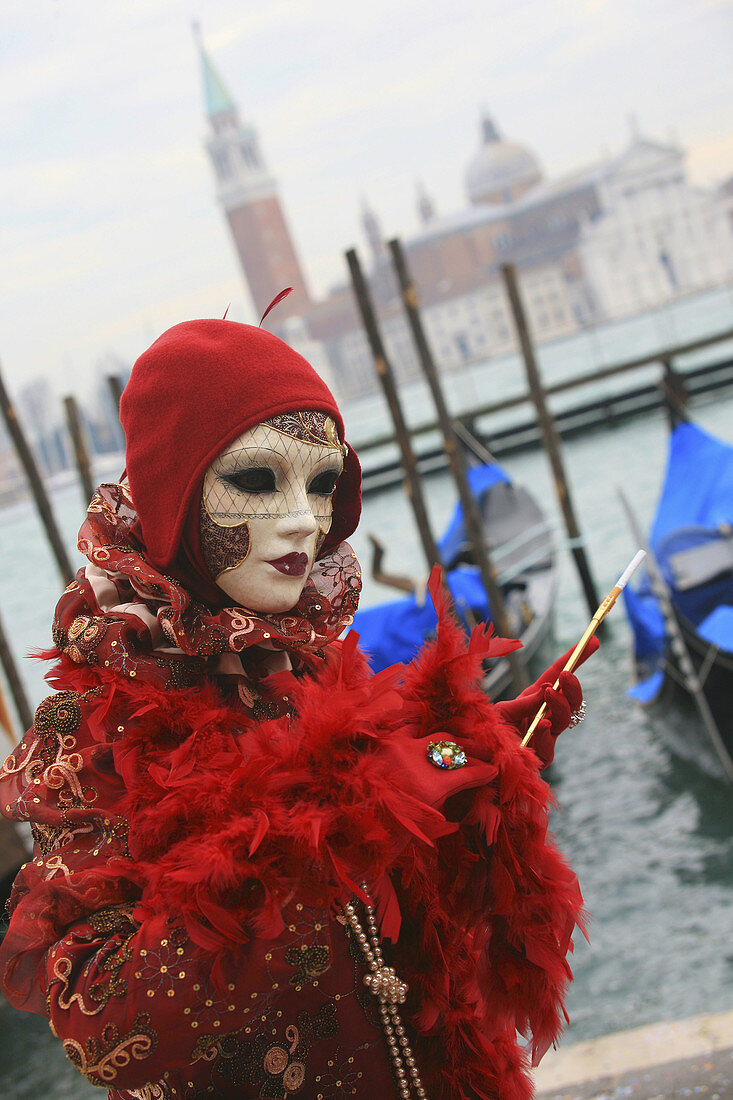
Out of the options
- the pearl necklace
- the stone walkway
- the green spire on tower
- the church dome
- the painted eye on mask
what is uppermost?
the green spire on tower

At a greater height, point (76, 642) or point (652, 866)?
point (76, 642)

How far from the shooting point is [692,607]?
6453mm

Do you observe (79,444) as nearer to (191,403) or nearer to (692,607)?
(692,607)

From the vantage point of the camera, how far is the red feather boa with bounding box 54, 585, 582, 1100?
0.99 metres

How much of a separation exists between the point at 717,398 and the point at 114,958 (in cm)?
2857

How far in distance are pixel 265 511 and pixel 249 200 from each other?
85882 mm

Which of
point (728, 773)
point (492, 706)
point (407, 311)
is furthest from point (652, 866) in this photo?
point (492, 706)

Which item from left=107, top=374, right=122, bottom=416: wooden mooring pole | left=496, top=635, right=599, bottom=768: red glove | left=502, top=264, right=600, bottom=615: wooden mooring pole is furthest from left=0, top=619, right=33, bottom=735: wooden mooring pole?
left=496, top=635, right=599, bottom=768: red glove

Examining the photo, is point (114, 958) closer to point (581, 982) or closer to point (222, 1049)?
point (222, 1049)

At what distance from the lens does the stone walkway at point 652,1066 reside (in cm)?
213

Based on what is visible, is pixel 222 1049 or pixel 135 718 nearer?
pixel 222 1049

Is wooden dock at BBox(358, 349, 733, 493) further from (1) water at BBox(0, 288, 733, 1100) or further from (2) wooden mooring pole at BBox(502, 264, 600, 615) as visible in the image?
(1) water at BBox(0, 288, 733, 1100)

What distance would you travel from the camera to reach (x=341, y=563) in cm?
136

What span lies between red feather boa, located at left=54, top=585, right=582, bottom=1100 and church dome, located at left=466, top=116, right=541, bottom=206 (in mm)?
93348
